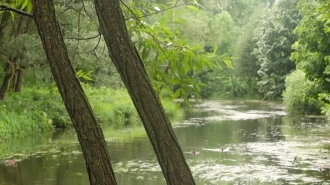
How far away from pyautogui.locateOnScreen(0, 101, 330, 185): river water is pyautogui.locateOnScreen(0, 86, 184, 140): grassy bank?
3.83 ft

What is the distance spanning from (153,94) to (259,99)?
44291 mm

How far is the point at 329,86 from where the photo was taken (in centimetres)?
1778

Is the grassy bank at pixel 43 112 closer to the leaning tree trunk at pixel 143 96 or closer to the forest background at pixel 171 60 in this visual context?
the forest background at pixel 171 60

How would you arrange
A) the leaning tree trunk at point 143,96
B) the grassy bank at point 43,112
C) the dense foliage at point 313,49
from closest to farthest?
the leaning tree trunk at point 143,96 < the dense foliage at point 313,49 < the grassy bank at point 43,112

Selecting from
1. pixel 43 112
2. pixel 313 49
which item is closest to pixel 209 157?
pixel 313 49

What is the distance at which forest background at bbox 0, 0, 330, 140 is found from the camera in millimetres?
3092

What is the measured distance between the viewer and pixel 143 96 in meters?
2.78

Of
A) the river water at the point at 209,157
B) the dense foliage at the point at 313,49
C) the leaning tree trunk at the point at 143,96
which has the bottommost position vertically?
the river water at the point at 209,157

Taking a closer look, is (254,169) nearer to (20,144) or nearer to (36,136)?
(20,144)

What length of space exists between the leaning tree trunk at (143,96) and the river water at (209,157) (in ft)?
26.1

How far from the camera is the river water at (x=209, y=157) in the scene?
11.0 meters

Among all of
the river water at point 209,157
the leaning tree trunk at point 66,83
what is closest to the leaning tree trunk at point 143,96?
the leaning tree trunk at point 66,83

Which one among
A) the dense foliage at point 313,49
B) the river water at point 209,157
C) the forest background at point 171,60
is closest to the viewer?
the forest background at point 171,60

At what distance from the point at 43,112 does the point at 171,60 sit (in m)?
16.9
